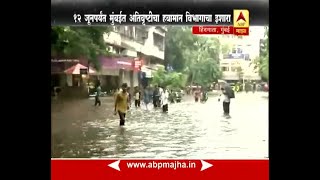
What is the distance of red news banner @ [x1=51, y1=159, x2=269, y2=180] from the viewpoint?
486cm

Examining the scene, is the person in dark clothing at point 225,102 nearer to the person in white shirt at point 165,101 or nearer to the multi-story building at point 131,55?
the person in white shirt at point 165,101

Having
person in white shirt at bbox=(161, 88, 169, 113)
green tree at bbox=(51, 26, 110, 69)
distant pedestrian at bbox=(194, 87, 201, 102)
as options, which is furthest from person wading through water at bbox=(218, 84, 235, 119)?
green tree at bbox=(51, 26, 110, 69)

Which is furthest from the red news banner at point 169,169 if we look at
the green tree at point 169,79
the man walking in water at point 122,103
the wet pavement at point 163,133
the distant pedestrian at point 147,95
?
the green tree at point 169,79

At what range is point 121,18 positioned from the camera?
4.82 meters

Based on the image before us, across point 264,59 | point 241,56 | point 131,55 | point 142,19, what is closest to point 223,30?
point 241,56

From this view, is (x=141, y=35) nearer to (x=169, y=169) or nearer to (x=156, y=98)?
(x=156, y=98)

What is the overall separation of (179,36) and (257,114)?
83 centimetres

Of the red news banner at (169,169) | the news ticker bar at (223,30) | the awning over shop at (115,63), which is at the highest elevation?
the news ticker bar at (223,30)

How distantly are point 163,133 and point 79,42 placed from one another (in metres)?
0.93

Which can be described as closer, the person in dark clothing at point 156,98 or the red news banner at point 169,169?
the red news banner at point 169,169

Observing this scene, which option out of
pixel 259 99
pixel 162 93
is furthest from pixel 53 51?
pixel 259 99

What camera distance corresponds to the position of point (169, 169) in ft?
16.0

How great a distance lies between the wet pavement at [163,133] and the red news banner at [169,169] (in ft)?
0.15

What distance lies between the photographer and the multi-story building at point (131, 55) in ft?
15.9
